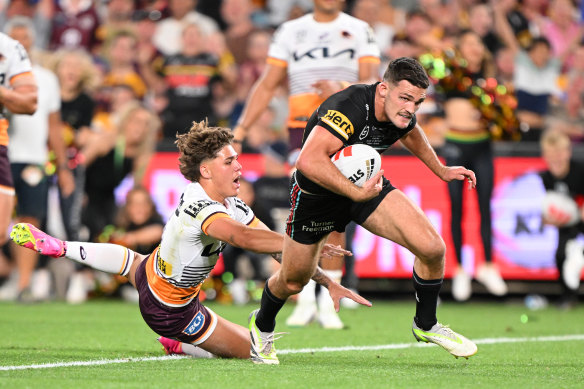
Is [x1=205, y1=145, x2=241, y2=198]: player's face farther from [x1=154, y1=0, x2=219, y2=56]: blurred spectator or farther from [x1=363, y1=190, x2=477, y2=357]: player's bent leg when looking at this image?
[x1=154, y1=0, x2=219, y2=56]: blurred spectator

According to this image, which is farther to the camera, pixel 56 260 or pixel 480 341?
pixel 56 260

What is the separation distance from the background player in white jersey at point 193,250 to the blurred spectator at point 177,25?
30.1ft

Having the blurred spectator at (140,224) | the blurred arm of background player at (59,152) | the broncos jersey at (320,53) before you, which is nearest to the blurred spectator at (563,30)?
the blurred spectator at (140,224)

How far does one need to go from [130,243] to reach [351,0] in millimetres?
5939

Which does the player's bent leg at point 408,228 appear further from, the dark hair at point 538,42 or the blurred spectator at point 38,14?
the blurred spectator at point 38,14

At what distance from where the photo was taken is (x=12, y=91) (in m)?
7.85

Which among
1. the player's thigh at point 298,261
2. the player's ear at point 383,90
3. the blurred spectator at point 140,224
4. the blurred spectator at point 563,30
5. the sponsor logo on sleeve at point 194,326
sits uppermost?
the player's ear at point 383,90

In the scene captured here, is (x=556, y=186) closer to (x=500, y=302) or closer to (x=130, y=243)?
(x=500, y=302)

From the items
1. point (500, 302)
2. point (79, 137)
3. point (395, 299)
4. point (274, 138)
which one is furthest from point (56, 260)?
point (500, 302)

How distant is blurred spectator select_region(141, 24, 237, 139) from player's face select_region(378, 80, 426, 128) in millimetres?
8251

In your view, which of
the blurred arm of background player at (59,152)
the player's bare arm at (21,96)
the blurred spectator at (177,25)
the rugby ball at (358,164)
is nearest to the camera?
the rugby ball at (358,164)

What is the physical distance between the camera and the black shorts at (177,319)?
647cm

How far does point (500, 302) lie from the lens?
12.9m

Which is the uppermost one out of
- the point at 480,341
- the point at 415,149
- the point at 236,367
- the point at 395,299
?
the point at 415,149
